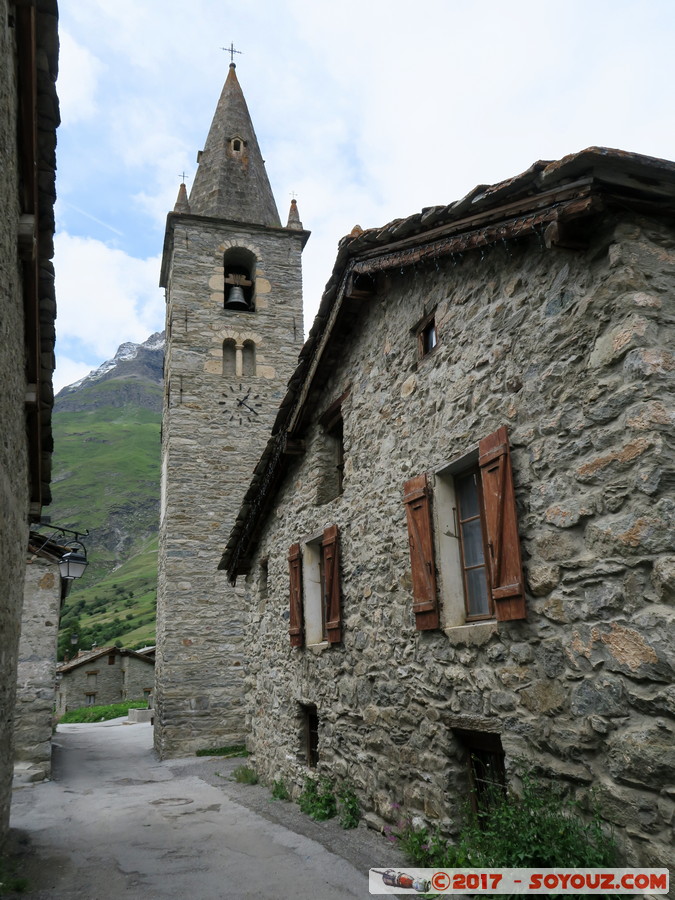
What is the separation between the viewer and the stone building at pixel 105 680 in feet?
119

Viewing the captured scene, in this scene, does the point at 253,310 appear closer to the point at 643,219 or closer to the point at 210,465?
the point at 210,465

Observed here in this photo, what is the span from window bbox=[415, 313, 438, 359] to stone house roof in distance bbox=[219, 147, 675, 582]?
555 millimetres

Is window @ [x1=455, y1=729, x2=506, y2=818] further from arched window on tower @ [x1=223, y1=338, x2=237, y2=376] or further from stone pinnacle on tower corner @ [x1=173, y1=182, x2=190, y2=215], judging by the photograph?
stone pinnacle on tower corner @ [x1=173, y1=182, x2=190, y2=215]

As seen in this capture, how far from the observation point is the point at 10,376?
4.93m

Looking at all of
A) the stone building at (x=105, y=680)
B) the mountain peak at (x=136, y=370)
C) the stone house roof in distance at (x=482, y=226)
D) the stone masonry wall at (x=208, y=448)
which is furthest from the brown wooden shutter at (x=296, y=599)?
the mountain peak at (x=136, y=370)

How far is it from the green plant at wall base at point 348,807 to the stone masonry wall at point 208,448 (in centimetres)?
740

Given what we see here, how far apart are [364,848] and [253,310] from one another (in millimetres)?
13417

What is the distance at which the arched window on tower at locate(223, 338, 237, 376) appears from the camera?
16031mm

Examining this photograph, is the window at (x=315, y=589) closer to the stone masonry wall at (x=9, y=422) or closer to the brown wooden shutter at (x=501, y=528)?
the brown wooden shutter at (x=501, y=528)

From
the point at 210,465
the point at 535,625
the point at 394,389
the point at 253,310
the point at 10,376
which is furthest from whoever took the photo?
the point at 253,310

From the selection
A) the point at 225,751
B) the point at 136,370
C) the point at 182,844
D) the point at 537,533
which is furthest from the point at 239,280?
the point at 136,370

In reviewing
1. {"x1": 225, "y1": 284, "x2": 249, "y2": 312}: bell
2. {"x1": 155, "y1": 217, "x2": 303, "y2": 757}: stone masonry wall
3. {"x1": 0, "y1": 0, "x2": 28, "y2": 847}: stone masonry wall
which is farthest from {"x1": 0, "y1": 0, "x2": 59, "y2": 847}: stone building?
{"x1": 225, "y1": 284, "x2": 249, "y2": 312}: bell

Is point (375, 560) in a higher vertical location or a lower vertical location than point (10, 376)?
lower

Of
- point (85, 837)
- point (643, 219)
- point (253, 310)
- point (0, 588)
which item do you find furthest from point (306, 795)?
point (253, 310)
